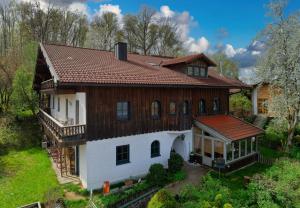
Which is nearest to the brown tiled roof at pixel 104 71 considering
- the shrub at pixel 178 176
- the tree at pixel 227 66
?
the shrub at pixel 178 176

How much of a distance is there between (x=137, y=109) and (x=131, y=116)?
62 cm

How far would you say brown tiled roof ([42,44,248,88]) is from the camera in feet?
42.2

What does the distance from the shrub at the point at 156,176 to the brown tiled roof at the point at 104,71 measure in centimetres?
508

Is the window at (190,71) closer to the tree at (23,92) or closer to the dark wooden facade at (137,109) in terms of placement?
the dark wooden facade at (137,109)

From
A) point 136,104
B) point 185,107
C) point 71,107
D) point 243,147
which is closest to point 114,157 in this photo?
point 136,104

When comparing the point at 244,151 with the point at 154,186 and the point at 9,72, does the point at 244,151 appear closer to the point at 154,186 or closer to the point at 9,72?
the point at 154,186

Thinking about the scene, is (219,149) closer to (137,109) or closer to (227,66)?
(137,109)

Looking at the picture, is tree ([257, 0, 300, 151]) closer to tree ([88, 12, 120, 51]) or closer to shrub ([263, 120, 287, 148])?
Answer: shrub ([263, 120, 287, 148])

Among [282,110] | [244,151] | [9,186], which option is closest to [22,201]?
[9,186]

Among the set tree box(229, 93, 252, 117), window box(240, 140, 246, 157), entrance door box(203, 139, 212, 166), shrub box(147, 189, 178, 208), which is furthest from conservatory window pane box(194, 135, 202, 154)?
tree box(229, 93, 252, 117)

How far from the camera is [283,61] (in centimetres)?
1791

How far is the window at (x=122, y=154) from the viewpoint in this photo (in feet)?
47.4

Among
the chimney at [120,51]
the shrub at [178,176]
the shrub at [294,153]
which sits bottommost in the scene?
the shrub at [178,176]

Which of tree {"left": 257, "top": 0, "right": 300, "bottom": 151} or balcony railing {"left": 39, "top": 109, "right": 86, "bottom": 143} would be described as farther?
tree {"left": 257, "top": 0, "right": 300, "bottom": 151}
